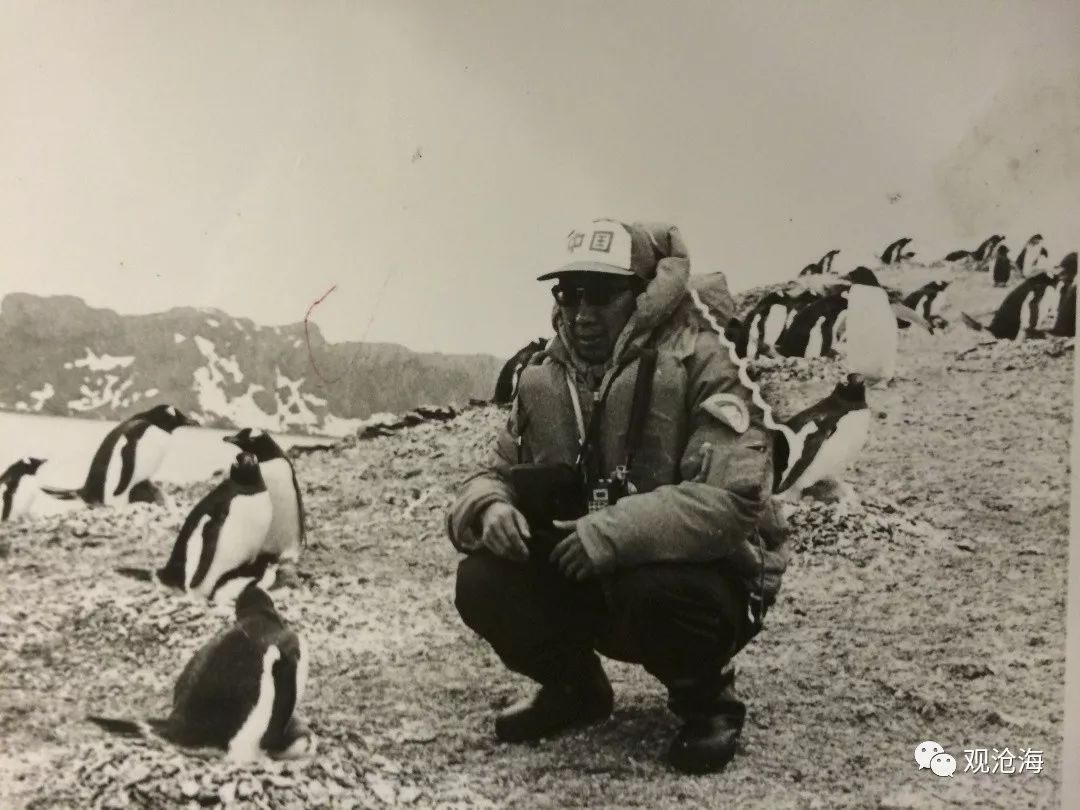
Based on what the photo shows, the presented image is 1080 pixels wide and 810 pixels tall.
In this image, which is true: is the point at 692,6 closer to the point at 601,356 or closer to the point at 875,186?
the point at 875,186

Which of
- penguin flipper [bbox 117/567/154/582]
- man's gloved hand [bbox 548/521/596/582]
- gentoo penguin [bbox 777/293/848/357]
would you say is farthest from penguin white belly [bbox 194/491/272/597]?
gentoo penguin [bbox 777/293/848/357]

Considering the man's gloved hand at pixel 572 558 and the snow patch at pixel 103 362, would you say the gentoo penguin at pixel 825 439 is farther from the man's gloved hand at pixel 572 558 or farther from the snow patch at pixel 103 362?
the snow patch at pixel 103 362

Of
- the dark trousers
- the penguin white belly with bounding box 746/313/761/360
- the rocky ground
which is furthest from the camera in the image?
the penguin white belly with bounding box 746/313/761/360

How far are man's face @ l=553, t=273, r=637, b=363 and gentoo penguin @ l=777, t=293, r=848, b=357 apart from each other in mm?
344

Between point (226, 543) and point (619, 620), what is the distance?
0.76 meters

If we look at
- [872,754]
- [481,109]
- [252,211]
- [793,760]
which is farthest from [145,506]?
[872,754]

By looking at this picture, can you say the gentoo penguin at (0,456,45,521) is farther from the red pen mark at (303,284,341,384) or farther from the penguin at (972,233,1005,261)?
the penguin at (972,233,1005,261)

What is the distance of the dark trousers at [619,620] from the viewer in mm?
1766

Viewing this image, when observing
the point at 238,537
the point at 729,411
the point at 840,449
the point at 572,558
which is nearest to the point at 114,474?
the point at 238,537

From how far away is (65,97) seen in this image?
208cm

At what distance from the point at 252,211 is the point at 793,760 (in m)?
1.43

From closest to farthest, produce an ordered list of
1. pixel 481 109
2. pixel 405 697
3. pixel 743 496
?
pixel 743 496 → pixel 405 697 → pixel 481 109

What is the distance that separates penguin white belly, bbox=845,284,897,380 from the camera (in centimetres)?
Result: 205

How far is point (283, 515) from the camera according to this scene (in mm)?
2027
